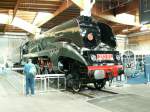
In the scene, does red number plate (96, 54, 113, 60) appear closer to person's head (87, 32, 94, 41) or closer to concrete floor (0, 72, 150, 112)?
person's head (87, 32, 94, 41)

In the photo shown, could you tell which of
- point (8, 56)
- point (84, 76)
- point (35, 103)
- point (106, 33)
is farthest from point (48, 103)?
point (8, 56)

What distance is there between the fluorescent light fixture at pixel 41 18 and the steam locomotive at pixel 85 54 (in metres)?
9.84

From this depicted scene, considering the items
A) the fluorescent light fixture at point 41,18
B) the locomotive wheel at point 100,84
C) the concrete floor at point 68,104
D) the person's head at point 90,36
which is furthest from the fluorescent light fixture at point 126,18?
the concrete floor at point 68,104

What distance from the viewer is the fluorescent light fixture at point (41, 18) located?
24773 millimetres

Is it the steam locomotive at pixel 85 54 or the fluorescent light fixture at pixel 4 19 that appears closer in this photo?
the steam locomotive at pixel 85 54

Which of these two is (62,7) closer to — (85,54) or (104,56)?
(104,56)

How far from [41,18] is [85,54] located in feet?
50.0

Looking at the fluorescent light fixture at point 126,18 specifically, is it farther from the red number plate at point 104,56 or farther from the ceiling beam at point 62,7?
the red number plate at point 104,56

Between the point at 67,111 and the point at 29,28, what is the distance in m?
17.8

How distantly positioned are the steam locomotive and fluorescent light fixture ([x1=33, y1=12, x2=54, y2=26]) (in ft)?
32.3

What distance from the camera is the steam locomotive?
1273 centimetres

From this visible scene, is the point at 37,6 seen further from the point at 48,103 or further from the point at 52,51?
the point at 48,103

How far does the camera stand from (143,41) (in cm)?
3334

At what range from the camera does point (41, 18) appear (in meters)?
27.1
